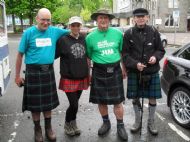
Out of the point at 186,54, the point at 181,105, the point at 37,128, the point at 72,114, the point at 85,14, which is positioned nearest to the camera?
the point at 37,128

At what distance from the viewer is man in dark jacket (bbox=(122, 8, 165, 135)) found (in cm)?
527

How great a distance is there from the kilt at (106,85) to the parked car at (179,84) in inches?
43.4

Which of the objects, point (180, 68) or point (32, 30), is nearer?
point (32, 30)

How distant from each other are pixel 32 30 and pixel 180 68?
2538mm

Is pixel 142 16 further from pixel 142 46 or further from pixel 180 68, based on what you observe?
pixel 180 68

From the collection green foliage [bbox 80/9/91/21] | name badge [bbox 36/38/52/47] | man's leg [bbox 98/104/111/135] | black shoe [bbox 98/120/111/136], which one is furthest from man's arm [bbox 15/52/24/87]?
green foliage [bbox 80/9/91/21]

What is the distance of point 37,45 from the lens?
4953 mm

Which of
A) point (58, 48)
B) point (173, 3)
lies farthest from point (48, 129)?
point (173, 3)

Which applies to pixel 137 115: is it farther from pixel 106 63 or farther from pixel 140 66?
pixel 106 63

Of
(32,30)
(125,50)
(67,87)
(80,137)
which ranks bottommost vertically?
(80,137)

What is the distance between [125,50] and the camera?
5.39 meters

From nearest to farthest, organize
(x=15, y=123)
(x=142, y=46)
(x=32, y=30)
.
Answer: (x=32, y=30) → (x=142, y=46) → (x=15, y=123)

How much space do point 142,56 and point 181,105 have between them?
4.03 feet

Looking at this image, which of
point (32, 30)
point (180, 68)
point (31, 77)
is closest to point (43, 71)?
point (31, 77)
